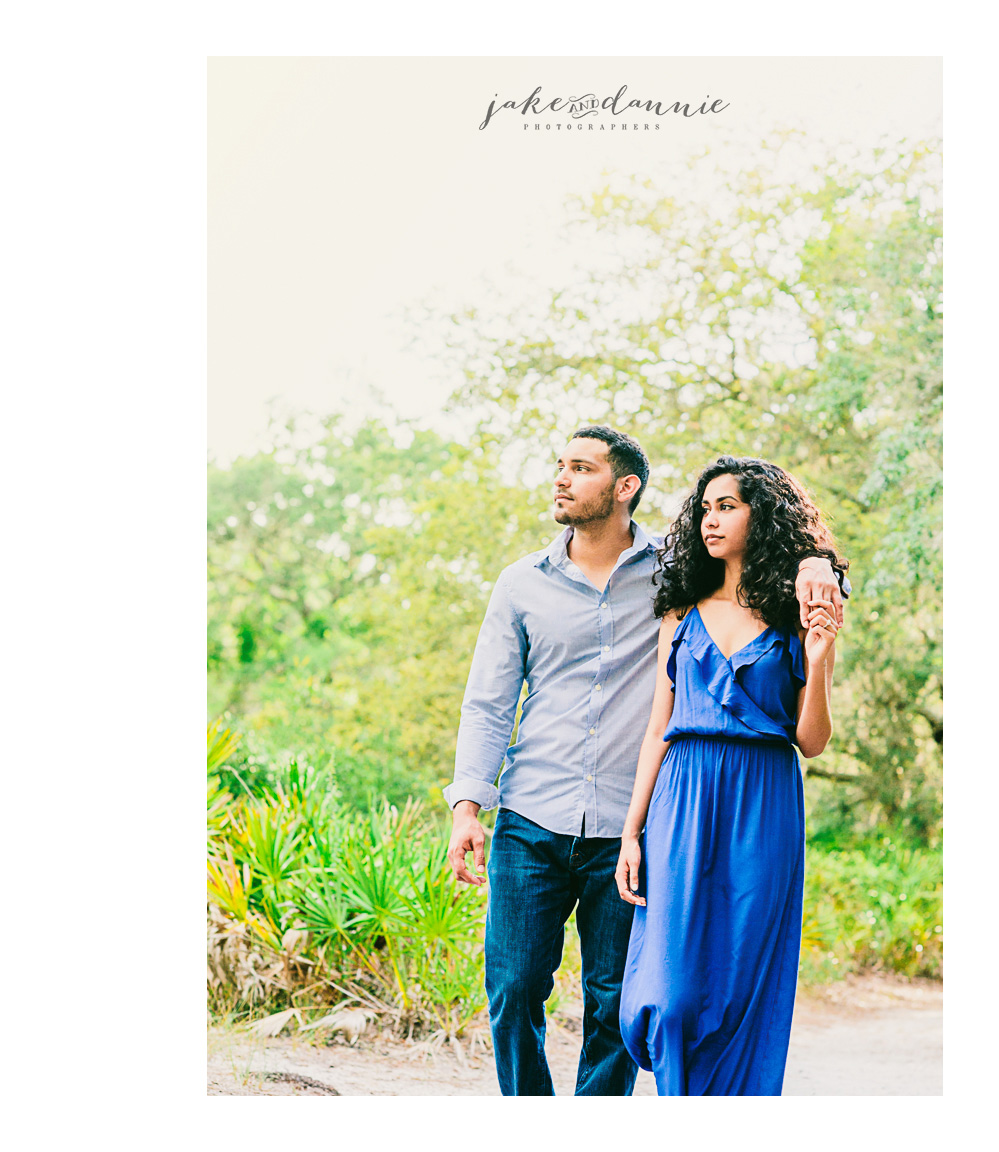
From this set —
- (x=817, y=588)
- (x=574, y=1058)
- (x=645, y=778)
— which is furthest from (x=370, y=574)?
(x=817, y=588)

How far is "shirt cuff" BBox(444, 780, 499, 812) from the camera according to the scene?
2.65 meters

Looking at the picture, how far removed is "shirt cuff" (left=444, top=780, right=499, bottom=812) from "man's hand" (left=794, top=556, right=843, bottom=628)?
2.93ft

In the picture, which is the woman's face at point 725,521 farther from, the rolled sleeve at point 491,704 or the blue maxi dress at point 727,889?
the rolled sleeve at point 491,704

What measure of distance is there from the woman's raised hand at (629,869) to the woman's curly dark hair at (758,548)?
57 cm

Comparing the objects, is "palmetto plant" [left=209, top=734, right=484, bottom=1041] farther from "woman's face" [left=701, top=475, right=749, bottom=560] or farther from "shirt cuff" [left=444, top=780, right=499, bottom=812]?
"woman's face" [left=701, top=475, right=749, bottom=560]

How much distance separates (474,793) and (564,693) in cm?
35

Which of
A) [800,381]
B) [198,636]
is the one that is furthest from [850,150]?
[198,636]

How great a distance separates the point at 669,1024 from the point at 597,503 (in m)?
1.28

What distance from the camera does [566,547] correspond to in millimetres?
2789

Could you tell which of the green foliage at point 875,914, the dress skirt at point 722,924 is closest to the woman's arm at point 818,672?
the dress skirt at point 722,924

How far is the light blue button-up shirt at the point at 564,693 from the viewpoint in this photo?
2.64 metres

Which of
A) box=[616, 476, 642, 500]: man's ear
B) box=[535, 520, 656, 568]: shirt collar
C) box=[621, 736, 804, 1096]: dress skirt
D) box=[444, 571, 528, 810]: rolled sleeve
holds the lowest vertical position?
box=[621, 736, 804, 1096]: dress skirt

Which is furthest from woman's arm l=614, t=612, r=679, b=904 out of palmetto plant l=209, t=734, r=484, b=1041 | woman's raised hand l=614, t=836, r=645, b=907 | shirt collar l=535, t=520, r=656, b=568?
palmetto plant l=209, t=734, r=484, b=1041

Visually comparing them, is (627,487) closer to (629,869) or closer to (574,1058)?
(629,869)
